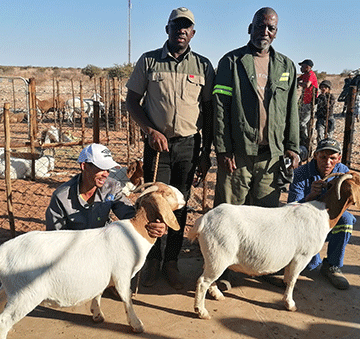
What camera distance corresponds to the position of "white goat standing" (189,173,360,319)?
10.7ft

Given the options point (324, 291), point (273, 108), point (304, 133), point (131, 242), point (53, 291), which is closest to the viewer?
point (53, 291)

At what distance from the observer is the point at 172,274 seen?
13.2 feet

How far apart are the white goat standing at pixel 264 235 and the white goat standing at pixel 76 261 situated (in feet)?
1.52

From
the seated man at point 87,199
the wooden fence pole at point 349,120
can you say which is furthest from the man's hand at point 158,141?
the wooden fence pole at point 349,120

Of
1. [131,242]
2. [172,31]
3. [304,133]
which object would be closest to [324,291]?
[131,242]

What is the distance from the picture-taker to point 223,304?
3674mm

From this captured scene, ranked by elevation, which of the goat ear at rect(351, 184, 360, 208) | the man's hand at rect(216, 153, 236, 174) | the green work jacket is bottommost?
the goat ear at rect(351, 184, 360, 208)

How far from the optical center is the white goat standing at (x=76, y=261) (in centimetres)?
268

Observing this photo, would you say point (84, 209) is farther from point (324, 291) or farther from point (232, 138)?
point (324, 291)

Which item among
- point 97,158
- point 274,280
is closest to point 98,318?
point 97,158

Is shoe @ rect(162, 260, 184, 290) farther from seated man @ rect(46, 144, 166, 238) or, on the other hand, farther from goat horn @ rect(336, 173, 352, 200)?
goat horn @ rect(336, 173, 352, 200)

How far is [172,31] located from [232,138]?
47.1 inches

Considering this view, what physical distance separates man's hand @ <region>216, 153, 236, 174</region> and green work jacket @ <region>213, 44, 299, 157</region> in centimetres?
6

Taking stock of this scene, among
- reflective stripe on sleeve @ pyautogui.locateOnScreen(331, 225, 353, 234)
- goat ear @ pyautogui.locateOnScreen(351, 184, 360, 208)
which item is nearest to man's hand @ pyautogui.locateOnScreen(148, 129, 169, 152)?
goat ear @ pyautogui.locateOnScreen(351, 184, 360, 208)
